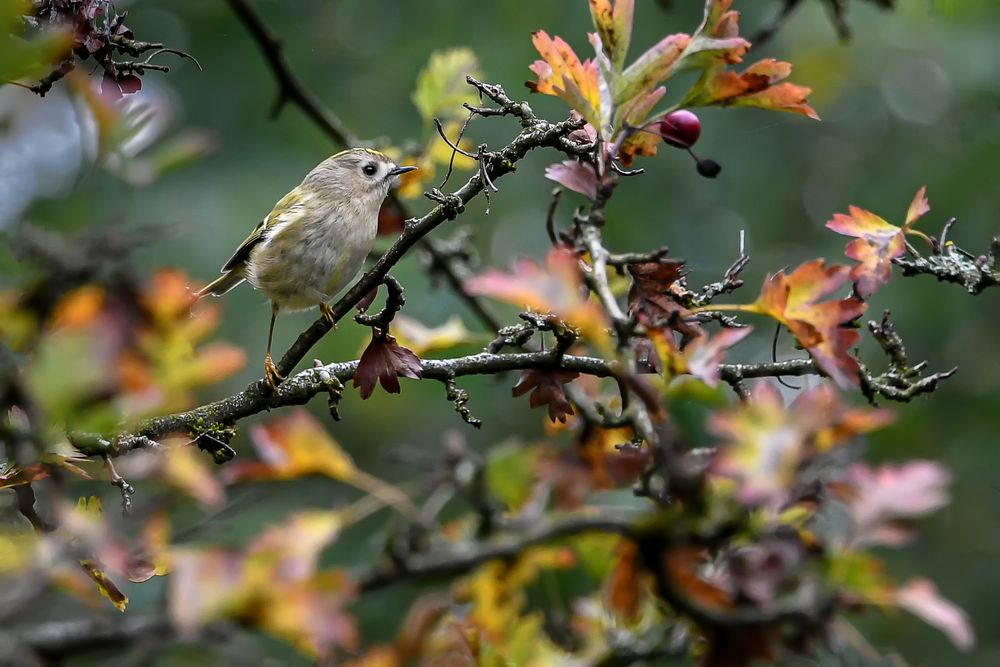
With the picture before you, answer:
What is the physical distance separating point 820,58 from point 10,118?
802 centimetres

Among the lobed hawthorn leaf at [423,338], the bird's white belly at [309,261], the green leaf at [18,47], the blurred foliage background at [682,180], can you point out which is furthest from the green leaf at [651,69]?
the blurred foliage background at [682,180]

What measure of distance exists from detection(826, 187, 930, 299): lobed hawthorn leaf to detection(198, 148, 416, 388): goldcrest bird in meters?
Answer: 1.89

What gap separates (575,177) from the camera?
191 centimetres

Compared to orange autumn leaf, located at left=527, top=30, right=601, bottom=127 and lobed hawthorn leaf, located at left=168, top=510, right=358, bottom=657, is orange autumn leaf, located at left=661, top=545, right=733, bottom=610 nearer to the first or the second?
lobed hawthorn leaf, located at left=168, top=510, right=358, bottom=657

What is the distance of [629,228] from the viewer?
8625 mm

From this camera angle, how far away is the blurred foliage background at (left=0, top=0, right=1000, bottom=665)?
24.2 feet

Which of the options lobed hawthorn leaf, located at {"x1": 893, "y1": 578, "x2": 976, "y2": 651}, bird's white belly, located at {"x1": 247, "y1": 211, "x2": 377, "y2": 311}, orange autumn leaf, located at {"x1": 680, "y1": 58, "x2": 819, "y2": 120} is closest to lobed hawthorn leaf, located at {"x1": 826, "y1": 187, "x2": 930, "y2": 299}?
orange autumn leaf, located at {"x1": 680, "y1": 58, "x2": 819, "y2": 120}

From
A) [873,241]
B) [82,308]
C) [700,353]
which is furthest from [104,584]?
[873,241]

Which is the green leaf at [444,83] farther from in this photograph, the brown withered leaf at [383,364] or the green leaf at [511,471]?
the green leaf at [511,471]

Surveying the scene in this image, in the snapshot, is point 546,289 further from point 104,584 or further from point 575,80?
point 104,584

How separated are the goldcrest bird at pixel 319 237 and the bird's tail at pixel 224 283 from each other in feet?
0.19

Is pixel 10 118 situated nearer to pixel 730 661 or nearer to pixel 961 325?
pixel 730 661

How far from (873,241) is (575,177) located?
2.30 feet

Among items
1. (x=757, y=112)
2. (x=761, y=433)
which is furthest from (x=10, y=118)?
(x=757, y=112)
